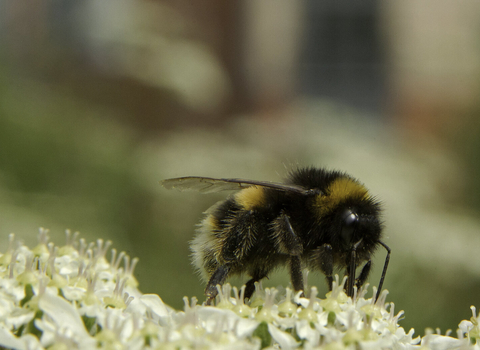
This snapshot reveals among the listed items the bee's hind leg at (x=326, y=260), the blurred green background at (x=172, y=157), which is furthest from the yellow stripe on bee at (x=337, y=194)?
the blurred green background at (x=172, y=157)

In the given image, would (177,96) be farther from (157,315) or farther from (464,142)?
(157,315)

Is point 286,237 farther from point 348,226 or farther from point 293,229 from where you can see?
point 348,226

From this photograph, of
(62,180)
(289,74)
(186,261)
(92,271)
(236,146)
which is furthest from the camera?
(289,74)

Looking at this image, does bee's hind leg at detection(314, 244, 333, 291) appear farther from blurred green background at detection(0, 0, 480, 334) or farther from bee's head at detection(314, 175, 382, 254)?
blurred green background at detection(0, 0, 480, 334)

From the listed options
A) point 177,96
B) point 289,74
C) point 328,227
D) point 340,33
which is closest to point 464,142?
point 177,96

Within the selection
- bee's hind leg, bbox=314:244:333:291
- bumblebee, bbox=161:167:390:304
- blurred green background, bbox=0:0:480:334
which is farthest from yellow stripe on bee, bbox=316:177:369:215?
blurred green background, bbox=0:0:480:334
